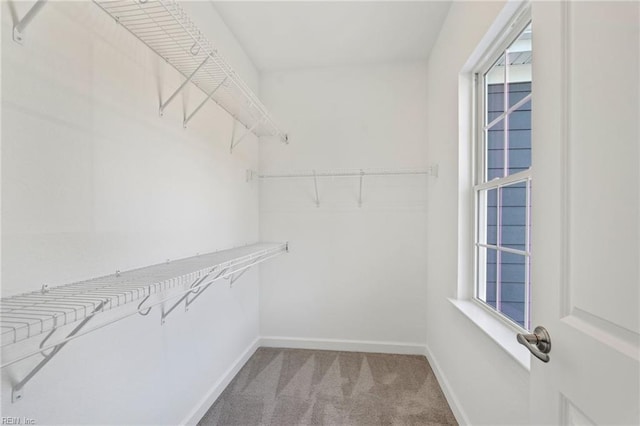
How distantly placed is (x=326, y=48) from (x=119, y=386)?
2.52 m

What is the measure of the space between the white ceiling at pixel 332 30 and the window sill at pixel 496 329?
6.34 feet

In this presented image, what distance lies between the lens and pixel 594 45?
1.88ft

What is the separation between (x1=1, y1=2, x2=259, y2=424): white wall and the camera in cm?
80

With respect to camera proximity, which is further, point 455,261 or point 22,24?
point 455,261

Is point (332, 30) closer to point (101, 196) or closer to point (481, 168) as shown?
point (481, 168)

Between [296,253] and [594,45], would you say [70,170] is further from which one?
[296,253]

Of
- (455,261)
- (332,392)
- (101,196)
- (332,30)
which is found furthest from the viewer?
(332,30)

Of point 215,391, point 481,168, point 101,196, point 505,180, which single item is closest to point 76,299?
point 101,196

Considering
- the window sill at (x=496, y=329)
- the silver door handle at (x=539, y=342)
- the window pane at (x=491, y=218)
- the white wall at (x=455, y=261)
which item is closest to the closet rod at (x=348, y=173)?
the white wall at (x=455, y=261)

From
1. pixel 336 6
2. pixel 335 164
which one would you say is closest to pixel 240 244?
pixel 335 164

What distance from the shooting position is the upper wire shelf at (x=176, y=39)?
3.29 feet

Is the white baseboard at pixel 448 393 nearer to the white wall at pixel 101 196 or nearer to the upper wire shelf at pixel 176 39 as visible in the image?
the white wall at pixel 101 196

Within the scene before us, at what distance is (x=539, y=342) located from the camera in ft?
2.35

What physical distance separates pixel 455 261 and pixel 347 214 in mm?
1045
